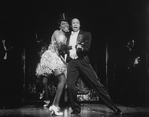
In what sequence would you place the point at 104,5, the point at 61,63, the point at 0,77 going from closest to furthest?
the point at 61,63 < the point at 0,77 < the point at 104,5

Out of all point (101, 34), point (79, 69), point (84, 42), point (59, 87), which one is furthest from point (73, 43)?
point (101, 34)

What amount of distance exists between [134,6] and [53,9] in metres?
2.44

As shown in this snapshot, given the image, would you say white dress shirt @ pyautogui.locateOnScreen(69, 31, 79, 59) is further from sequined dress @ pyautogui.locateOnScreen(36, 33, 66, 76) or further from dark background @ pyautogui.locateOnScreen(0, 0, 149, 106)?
dark background @ pyautogui.locateOnScreen(0, 0, 149, 106)

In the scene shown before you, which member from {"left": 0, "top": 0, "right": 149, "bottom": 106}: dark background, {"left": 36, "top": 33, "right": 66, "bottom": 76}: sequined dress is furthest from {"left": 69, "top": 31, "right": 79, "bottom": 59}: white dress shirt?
{"left": 0, "top": 0, "right": 149, "bottom": 106}: dark background

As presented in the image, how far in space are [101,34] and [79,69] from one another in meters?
2.02

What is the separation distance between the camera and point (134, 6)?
20.1 feet

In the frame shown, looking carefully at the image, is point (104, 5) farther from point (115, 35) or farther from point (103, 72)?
point (103, 72)

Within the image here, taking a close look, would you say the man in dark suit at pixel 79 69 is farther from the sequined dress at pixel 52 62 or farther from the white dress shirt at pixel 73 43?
the sequined dress at pixel 52 62

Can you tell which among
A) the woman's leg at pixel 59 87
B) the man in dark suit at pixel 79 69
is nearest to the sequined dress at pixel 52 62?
the woman's leg at pixel 59 87

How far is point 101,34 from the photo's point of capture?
20.8ft

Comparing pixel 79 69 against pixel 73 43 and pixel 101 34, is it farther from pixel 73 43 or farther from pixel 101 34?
pixel 101 34

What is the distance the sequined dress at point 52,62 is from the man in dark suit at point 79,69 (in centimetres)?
22

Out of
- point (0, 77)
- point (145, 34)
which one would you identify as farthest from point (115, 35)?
point (0, 77)

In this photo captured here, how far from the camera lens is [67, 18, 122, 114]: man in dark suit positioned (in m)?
4.56
